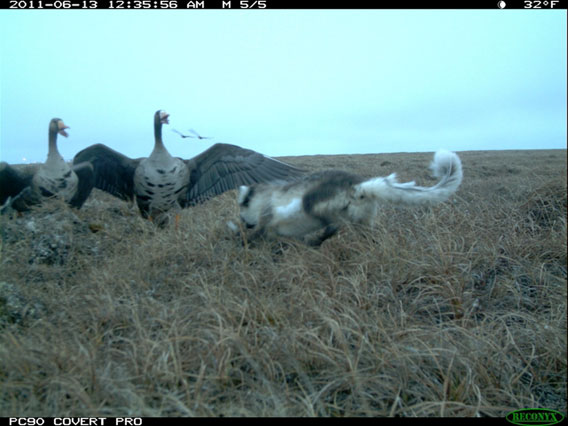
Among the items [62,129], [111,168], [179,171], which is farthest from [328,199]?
[62,129]

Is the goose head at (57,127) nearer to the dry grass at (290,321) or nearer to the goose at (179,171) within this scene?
the goose at (179,171)

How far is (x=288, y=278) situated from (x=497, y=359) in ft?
4.97

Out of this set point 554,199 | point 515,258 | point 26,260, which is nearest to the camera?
point 515,258

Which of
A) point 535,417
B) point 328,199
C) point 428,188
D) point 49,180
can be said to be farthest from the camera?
point 49,180

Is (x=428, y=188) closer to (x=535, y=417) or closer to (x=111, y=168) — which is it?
(x=535, y=417)

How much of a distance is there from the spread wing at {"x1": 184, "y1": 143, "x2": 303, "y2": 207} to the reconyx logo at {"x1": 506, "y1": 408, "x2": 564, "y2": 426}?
367cm

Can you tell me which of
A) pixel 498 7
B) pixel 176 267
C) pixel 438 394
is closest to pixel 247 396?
pixel 438 394

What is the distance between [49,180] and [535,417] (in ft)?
18.3

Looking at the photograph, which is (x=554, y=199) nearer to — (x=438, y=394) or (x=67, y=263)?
(x=438, y=394)

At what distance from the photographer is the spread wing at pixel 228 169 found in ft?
17.2

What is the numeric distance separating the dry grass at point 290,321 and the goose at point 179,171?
49.8 inches

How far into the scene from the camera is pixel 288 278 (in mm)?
3107

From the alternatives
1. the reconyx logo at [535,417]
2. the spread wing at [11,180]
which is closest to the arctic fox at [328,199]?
the reconyx logo at [535,417]

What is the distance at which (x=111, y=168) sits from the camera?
5.84 meters
